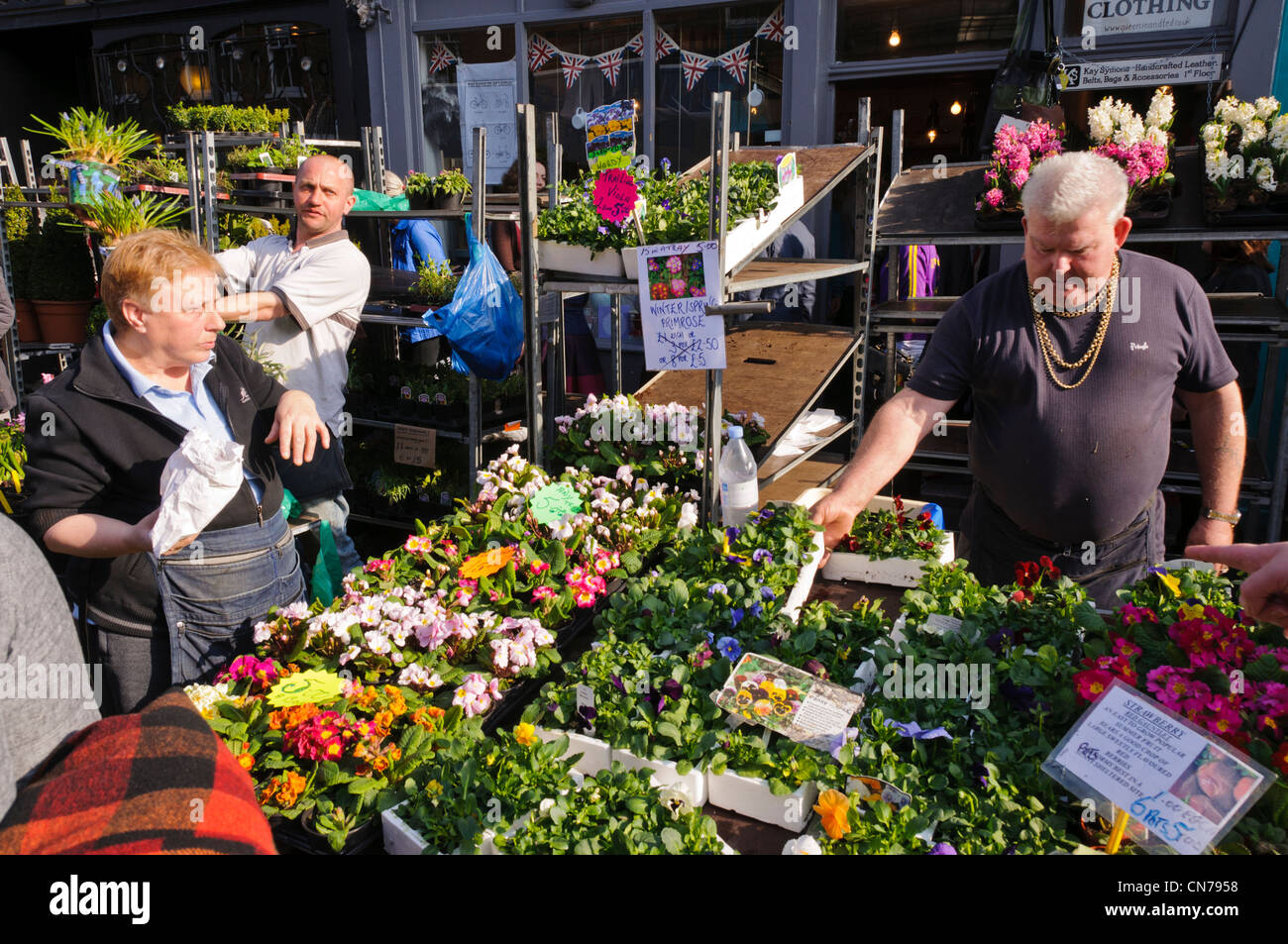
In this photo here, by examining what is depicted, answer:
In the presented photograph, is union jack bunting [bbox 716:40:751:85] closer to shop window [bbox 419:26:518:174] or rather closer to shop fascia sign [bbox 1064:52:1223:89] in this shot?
shop window [bbox 419:26:518:174]

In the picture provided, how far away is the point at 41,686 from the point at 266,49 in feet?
34.6

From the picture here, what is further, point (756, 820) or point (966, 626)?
point (966, 626)

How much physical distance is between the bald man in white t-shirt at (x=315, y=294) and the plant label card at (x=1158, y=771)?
10.6 feet

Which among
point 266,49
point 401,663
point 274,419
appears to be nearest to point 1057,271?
point 401,663

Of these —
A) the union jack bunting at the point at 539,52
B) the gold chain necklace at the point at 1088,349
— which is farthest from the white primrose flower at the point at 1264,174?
the union jack bunting at the point at 539,52

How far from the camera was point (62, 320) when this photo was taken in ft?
21.9

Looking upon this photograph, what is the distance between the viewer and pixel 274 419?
294 centimetres

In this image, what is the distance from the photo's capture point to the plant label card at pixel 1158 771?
4.56 feet

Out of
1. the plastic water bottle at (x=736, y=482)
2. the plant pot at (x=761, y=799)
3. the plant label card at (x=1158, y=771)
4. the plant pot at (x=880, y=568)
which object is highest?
the plastic water bottle at (x=736, y=482)

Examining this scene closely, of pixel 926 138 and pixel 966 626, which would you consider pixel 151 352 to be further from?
pixel 926 138

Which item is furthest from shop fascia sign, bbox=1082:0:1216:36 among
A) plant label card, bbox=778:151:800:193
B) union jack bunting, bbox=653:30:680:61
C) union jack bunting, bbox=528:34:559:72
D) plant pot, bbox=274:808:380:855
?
plant pot, bbox=274:808:380:855

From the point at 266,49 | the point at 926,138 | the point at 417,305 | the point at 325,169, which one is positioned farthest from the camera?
the point at 266,49

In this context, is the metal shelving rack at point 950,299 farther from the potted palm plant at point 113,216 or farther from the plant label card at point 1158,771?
→ the potted palm plant at point 113,216
